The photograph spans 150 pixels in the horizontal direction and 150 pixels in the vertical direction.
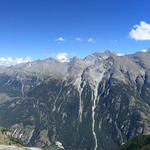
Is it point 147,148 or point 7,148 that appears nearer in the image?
point 7,148

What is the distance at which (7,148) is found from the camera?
129875 millimetres

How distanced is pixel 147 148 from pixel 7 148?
137 meters

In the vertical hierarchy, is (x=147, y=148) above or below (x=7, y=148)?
below

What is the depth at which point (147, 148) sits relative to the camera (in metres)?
192
